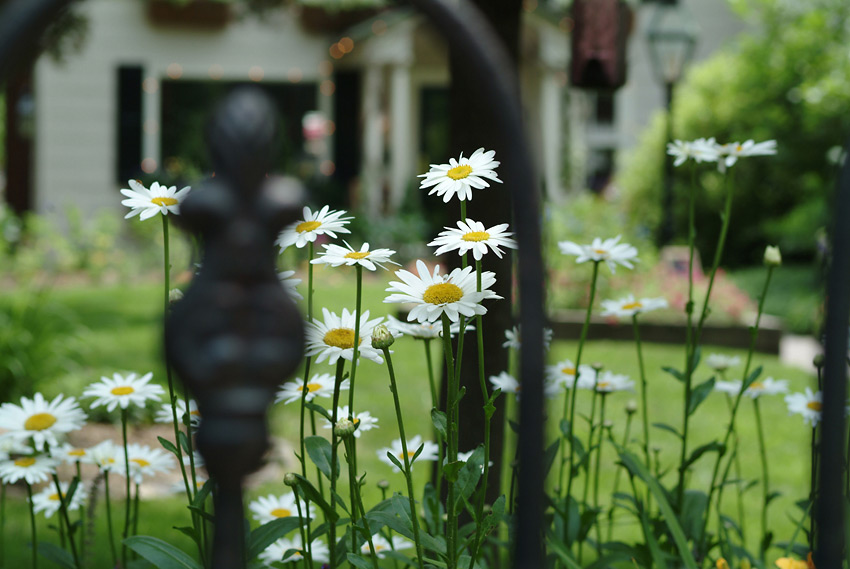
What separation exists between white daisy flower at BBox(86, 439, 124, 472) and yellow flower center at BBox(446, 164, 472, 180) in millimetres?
744

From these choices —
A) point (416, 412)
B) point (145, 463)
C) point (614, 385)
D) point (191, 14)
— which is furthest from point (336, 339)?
point (191, 14)

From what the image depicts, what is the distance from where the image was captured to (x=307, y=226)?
3.41ft

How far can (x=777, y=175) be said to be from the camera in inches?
434

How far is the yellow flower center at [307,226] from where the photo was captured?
1.03 m

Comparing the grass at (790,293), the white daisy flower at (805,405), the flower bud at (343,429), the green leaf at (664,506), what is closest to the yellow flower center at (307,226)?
the flower bud at (343,429)

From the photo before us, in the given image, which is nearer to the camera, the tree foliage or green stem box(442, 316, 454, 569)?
green stem box(442, 316, 454, 569)

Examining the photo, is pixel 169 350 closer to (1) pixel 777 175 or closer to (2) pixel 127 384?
(2) pixel 127 384

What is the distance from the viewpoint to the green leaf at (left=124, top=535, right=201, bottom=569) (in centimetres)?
110

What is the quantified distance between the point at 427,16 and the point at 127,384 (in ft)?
→ 3.21

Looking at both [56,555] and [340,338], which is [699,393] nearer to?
[340,338]

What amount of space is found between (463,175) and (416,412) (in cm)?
333

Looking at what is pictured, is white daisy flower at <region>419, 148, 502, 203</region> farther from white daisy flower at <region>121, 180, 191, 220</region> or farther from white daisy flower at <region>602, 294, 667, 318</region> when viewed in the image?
white daisy flower at <region>602, 294, 667, 318</region>

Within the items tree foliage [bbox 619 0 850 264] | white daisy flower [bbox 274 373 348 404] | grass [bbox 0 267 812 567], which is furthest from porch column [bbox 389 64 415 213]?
white daisy flower [bbox 274 373 348 404]

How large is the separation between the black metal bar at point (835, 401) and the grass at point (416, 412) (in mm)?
796
